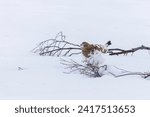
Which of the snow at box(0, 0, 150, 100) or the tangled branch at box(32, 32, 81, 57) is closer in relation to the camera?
the snow at box(0, 0, 150, 100)

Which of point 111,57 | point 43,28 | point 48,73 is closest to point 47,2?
point 43,28

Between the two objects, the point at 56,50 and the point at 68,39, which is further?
the point at 68,39

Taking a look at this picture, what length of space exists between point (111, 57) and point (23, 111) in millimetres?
1115

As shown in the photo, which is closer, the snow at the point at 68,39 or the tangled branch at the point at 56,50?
the snow at the point at 68,39

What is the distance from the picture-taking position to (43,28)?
4668 millimetres

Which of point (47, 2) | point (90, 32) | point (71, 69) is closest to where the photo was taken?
point (71, 69)

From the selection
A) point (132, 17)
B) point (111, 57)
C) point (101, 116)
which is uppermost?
point (132, 17)

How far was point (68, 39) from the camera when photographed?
432 cm

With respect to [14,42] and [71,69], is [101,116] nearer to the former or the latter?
[71,69]

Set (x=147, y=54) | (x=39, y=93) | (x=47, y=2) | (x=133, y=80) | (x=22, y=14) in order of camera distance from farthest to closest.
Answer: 1. (x=47, y=2)
2. (x=22, y=14)
3. (x=147, y=54)
4. (x=133, y=80)
5. (x=39, y=93)

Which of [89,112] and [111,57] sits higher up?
[111,57]

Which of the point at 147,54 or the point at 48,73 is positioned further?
the point at 147,54

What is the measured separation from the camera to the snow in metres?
2.79

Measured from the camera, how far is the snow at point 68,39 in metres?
2.79
